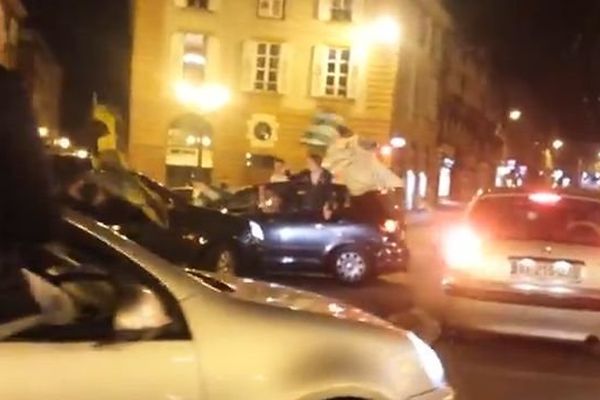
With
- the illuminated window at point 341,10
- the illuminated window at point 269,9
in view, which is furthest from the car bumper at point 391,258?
the illuminated window at point 269,9

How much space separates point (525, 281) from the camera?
39.0 feet

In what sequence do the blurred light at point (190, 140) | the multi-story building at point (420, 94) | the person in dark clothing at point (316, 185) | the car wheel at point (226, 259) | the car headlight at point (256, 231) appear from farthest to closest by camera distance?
the multi-story building at point (420, 94), the blurred light at point (190, 140), the person in dark clothing at point (316, 185), the car headlight at point (256, 231), the car wheel at point (226, 259)

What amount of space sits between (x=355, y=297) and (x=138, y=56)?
33.7 m

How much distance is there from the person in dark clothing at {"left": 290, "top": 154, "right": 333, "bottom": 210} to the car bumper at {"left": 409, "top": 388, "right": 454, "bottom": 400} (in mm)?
12051

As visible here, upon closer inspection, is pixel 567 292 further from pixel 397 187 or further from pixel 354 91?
pixel 354 91

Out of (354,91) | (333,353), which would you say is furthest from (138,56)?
(333,353)

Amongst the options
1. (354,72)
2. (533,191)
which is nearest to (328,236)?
(533,191)

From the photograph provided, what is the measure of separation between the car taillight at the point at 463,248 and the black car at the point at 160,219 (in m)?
2.51

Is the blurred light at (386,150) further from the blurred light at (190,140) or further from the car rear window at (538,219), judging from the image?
the car rear window at (538,219)

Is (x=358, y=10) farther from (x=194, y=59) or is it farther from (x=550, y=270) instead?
(x=550, y=270)

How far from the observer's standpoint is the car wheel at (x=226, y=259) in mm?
15969

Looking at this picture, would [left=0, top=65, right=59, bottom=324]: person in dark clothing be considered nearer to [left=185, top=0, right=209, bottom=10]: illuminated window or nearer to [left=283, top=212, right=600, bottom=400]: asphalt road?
[left=283, top=212, right=600, bottom=400]: asphalt road

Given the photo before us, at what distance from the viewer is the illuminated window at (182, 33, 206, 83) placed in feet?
164

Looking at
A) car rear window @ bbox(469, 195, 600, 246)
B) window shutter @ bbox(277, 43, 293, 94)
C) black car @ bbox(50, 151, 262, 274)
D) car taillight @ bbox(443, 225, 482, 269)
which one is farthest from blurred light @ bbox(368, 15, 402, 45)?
car taillight @ bbox(443, 225, 482, 269)
